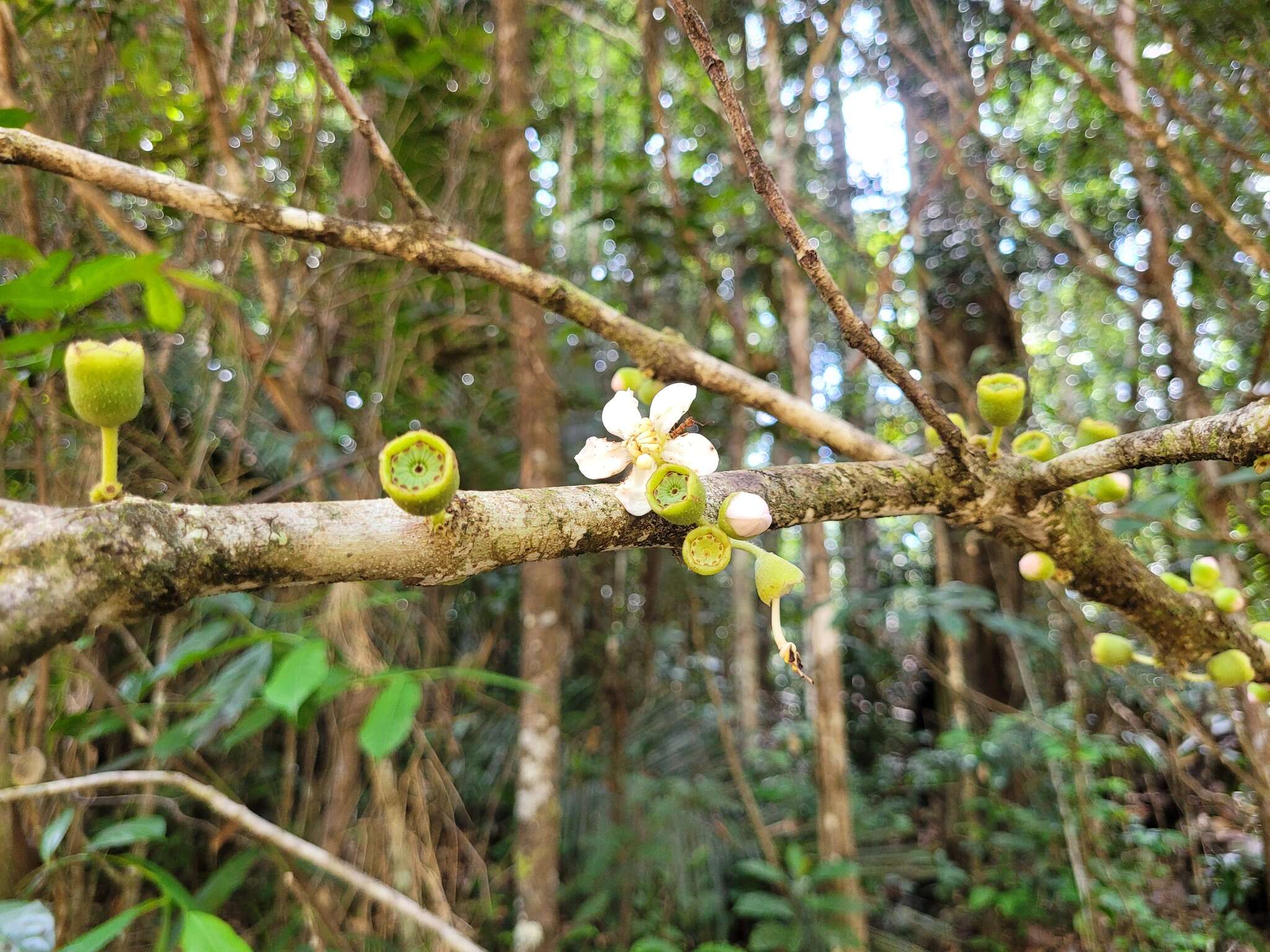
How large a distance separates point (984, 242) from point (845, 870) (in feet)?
8.10

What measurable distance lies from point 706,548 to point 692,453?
0.13 m

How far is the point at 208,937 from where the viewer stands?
31.6 inches

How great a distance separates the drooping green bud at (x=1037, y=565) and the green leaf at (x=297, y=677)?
0.86m

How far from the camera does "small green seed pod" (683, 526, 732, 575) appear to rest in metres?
0.53

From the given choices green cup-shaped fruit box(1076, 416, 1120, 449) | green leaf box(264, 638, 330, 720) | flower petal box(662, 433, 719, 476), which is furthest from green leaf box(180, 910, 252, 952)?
green cup-shaped fruit box(1076, 416, 1120, 449)

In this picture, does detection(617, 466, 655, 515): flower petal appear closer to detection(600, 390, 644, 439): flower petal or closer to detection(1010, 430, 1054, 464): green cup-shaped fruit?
detection(600, 390, 644, 439): flower petal

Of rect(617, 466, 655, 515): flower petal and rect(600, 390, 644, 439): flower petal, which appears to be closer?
rect(617, 466, 655, 515): flower petal

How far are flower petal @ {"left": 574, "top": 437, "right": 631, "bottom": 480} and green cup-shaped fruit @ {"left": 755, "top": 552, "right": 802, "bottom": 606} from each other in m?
0.15

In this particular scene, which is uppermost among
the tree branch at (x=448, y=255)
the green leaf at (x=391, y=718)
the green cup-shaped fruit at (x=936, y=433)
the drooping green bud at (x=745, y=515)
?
the tree branch at (x=448, y=255)

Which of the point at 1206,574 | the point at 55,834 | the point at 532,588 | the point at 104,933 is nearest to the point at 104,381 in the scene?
the point at 104,933

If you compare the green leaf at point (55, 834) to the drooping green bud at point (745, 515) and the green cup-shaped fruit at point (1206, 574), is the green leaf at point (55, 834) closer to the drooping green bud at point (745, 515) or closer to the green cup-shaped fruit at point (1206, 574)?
the drooping green bud at point (745, 515)

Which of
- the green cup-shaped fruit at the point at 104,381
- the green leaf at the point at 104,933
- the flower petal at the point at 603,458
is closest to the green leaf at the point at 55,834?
the green leaf at the point at 104,933

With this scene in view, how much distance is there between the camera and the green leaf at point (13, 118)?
0.75 metres

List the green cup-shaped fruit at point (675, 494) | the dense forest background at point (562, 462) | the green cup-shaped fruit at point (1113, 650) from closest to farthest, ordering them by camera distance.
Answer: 1. the green cup-shaped fruit at point (675, 494)
2. the green cup-shaped fruit at point (1113, 650)
3. the dense forest background at point (562, 462)
